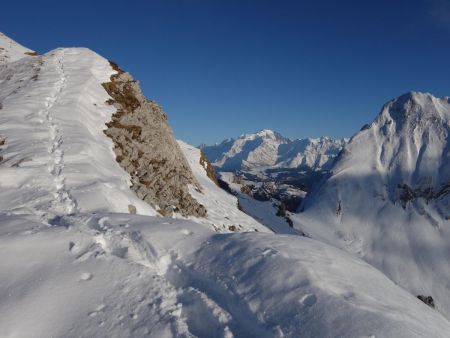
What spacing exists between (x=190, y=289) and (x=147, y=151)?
107ft

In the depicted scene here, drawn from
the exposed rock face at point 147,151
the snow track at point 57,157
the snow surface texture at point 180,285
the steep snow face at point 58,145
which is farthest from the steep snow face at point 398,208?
the snow surface texture at point 180,285

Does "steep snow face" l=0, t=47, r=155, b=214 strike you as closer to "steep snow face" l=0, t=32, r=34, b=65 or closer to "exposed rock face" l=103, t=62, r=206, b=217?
"exposed rock face" l=103, t=62, r=206, b=217

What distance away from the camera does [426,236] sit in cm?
15138

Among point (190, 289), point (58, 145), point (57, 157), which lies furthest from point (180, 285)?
point (58, 145)

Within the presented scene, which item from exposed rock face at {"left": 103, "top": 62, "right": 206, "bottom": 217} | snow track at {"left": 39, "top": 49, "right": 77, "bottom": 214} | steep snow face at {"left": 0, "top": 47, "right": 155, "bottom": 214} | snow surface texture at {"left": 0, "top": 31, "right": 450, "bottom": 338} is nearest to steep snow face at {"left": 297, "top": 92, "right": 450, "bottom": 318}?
exposed rock face at {"left": 103, "top": 62, "right": 206, "bottom": 217}

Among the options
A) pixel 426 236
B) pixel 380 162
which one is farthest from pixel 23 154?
pixel 380 162

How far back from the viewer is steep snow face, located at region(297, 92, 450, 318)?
134 metres

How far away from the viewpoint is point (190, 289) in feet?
36.0

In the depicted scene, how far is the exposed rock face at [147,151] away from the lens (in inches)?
1399

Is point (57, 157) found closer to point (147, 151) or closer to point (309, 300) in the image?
point (147, 151)

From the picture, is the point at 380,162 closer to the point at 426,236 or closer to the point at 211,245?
the point at 426,236

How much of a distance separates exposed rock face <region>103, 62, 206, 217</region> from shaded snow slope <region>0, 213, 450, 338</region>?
18.6m

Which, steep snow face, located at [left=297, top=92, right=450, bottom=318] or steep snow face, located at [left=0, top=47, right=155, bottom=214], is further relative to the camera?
steep snow face, located at [left=297, top=92, right=450, bottom=318]

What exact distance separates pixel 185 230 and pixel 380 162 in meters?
196
